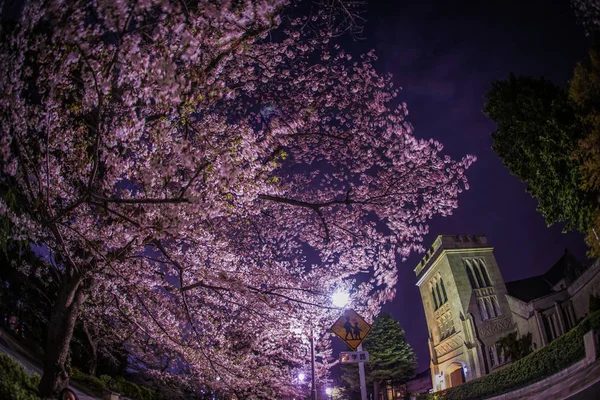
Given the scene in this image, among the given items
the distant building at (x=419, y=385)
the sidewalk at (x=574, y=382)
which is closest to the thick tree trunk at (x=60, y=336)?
the sidewalk at (x=574, y=382)

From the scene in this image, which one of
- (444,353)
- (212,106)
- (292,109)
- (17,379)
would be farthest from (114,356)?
(444,353)

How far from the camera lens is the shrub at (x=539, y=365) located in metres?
14.0

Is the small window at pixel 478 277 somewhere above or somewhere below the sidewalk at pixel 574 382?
above

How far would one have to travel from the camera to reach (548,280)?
134 ft

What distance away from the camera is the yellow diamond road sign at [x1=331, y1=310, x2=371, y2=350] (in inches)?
361

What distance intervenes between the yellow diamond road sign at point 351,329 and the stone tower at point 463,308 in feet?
Answer: 101

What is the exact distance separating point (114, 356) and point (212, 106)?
1730cm

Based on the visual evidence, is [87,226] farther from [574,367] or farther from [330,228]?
[574,367]

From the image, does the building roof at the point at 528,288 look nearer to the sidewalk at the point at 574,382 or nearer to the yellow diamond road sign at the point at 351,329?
the sidewalk at the point at 574,382

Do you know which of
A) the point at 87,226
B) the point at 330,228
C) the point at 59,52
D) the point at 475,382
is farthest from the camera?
the point at 475,382

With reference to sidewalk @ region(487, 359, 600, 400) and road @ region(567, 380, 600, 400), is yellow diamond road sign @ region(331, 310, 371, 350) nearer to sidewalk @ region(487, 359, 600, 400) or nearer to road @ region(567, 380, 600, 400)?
road @ region(567, 380, 600, 400)

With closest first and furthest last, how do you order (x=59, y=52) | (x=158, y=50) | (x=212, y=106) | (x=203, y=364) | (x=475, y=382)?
1. (x=59, y=52)
2. (x=158, y=50)
3. (x=212, y=106)
4. (x=203, y=364)
5. (x=475, y=382)

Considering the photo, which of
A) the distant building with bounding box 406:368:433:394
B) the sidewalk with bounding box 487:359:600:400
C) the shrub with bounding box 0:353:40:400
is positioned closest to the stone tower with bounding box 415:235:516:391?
the distant building with bounding box 406:368:433:394

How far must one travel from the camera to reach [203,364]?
11820mm
